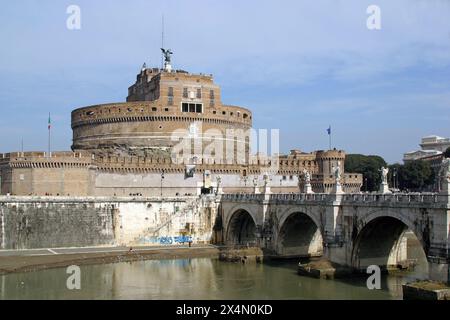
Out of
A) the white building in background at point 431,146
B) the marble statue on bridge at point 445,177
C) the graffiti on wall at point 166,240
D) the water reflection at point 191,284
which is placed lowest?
the water reflection at point 191,284

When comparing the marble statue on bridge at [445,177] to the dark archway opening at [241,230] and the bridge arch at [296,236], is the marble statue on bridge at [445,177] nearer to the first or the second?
the bridge arch at [296,236]

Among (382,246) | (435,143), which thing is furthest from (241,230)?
(435,143)

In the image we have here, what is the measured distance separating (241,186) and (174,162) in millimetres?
8130

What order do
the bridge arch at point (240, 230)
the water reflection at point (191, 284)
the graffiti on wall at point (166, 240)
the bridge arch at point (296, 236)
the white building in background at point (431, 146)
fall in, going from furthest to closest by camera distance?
the white building in background at point (431, 146)
the bridge arch at point (240, 230)
the graffiti on wall at point (166, 240)
the bridge arch at point (296, 236)
the water reflection at point (191, 284)

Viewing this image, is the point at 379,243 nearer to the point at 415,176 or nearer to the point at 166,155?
the point at 166,155

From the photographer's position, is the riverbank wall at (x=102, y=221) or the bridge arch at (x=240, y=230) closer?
the riverbank wall at (x=102, y=221)

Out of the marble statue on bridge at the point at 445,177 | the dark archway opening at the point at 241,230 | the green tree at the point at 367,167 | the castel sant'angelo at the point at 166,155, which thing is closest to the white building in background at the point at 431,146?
the green tree at the point at 367,167

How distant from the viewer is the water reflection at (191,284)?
1288 inches

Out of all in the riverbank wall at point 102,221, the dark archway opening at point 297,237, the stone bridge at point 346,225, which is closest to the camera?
the stone bridge at point 346,225

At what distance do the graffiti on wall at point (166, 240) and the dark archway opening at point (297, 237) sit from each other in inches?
455

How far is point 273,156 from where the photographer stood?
236 feet

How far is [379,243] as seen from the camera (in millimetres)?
37781
